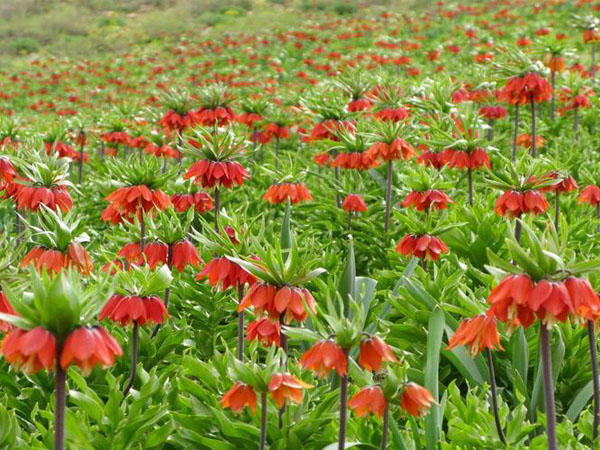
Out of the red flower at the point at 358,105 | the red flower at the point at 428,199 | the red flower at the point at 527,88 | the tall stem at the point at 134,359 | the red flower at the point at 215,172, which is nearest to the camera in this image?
the tall stem at the point at 134,359

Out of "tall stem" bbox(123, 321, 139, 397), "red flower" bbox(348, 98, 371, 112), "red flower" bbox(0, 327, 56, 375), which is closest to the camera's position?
"red flower" bbox(0, 327, 56, 375)

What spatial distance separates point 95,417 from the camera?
221 cm

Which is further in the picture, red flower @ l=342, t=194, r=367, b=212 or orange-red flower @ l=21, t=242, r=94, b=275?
red flower @ l=342, t=194, r=367, b=212

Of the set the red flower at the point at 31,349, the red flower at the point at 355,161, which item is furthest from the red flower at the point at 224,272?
the red flower at the point at 355,161

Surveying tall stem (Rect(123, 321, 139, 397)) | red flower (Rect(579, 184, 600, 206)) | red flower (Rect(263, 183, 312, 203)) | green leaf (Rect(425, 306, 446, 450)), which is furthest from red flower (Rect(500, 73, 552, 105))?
tall stem (Rect(123, 321, 139, 397))

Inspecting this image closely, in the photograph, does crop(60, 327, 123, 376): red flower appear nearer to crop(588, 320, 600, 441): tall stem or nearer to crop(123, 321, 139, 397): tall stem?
crop(123, 321, 139, 397): tall stem

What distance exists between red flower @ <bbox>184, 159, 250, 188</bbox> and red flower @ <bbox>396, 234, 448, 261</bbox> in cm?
94

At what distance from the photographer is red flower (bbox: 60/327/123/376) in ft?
4.38

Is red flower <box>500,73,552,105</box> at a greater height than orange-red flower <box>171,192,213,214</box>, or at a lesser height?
greater

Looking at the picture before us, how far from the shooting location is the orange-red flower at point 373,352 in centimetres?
167

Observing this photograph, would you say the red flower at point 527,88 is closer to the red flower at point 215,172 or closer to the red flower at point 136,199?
the red flower at point 215,172

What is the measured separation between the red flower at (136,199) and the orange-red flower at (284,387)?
166cm

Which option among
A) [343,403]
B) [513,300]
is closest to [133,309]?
[343,403]

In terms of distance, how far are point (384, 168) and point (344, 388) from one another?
4.31 metres
